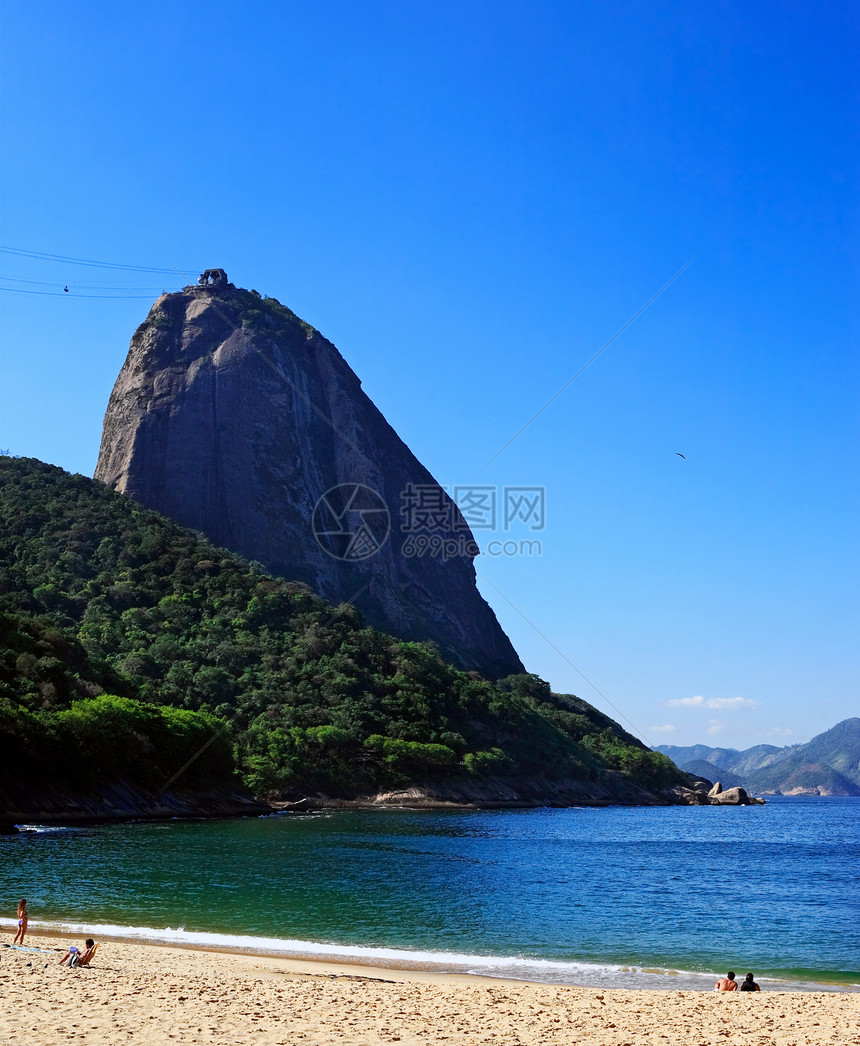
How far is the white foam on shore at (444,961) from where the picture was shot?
20922 millimetres

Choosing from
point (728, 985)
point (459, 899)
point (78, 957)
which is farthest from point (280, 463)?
point (728, 985)

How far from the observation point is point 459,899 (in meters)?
33.2

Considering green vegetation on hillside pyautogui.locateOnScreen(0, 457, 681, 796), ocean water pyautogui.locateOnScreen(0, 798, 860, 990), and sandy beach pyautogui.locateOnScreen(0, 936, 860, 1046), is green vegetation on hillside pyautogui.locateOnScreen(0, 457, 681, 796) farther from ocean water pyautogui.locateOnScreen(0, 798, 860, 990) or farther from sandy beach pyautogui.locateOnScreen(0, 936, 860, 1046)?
sandy beach pyautogui.locateOnScreen(0, 936, 860, 1046)

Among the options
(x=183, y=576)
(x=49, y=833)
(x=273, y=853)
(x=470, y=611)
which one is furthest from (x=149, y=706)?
(x=470, y=611)

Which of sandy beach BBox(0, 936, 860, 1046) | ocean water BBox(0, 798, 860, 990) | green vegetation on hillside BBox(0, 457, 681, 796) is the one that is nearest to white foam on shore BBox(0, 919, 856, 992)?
ocean water BBox(0, 798, 860, 990)

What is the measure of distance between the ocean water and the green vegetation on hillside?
1290 centimetres

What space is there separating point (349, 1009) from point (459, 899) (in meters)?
18.3

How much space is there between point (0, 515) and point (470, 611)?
89.0 metres

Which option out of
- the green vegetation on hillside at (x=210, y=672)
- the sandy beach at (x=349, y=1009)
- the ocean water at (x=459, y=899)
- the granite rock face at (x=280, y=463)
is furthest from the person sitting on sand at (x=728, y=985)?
the granite rock face at (x=280, y=463)

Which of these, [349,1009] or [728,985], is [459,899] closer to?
[728,985]

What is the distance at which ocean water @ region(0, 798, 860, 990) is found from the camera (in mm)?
23438

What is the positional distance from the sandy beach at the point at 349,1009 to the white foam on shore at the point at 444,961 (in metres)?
1.42

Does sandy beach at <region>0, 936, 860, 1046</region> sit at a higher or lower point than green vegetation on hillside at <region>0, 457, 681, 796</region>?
lower

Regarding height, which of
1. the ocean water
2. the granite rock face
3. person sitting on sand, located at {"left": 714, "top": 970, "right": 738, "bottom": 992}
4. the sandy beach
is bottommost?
the ocean water
